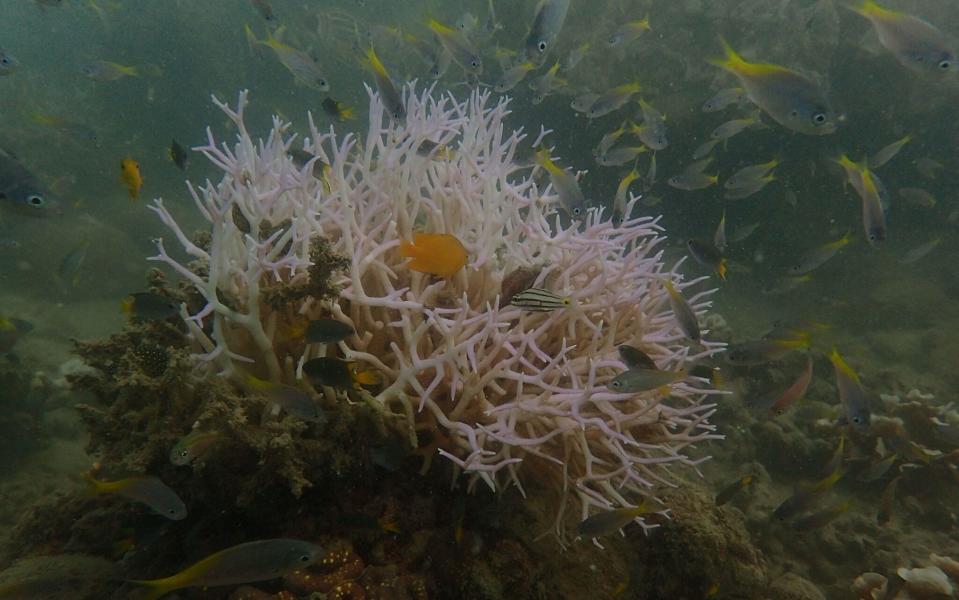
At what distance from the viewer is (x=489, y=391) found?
2.42m

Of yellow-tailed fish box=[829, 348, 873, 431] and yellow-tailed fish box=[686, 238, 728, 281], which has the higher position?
yellow-tailed fish box=[686, 238, 728, 281]

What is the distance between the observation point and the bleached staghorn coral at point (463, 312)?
220 cm

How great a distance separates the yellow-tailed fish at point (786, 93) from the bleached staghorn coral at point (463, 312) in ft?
6.61

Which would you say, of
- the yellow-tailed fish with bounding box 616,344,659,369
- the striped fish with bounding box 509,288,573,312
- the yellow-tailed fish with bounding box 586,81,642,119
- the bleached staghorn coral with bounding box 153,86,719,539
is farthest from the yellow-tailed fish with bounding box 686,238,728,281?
the yellow-tailed fish with bounding box 586,81,642,119

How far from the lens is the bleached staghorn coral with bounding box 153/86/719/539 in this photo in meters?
2.20

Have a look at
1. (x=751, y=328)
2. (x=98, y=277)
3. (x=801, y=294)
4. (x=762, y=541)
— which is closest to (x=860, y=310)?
(x=801, y=294)

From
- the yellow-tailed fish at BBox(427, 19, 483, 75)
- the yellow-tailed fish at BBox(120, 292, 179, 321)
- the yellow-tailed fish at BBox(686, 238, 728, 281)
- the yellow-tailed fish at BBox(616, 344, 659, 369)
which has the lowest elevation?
the yellow-tailed fish at BBox(616, 344, 659, 369)

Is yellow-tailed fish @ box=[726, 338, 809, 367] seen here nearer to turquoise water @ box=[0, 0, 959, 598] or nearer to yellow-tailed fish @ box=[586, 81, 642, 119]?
turquoise water @ box=[0, 0, 959, 598]

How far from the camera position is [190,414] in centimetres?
217

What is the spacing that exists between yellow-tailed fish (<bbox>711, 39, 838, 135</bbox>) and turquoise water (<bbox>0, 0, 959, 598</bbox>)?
107 millimetres

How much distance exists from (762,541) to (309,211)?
226 inches

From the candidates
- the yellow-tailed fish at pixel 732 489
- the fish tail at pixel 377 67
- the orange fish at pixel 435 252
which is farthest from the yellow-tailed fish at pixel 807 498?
the fish tail at pixel 377 67

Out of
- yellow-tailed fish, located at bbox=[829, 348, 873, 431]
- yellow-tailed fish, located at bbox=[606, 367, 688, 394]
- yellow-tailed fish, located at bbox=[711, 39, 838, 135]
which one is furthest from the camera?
yellow-tailed fish, located at bbox=[711, 39, 838, 135]

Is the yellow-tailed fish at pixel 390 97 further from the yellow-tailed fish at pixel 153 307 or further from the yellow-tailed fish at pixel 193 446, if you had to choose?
the yellow-tailed fish at pixel 193 446
